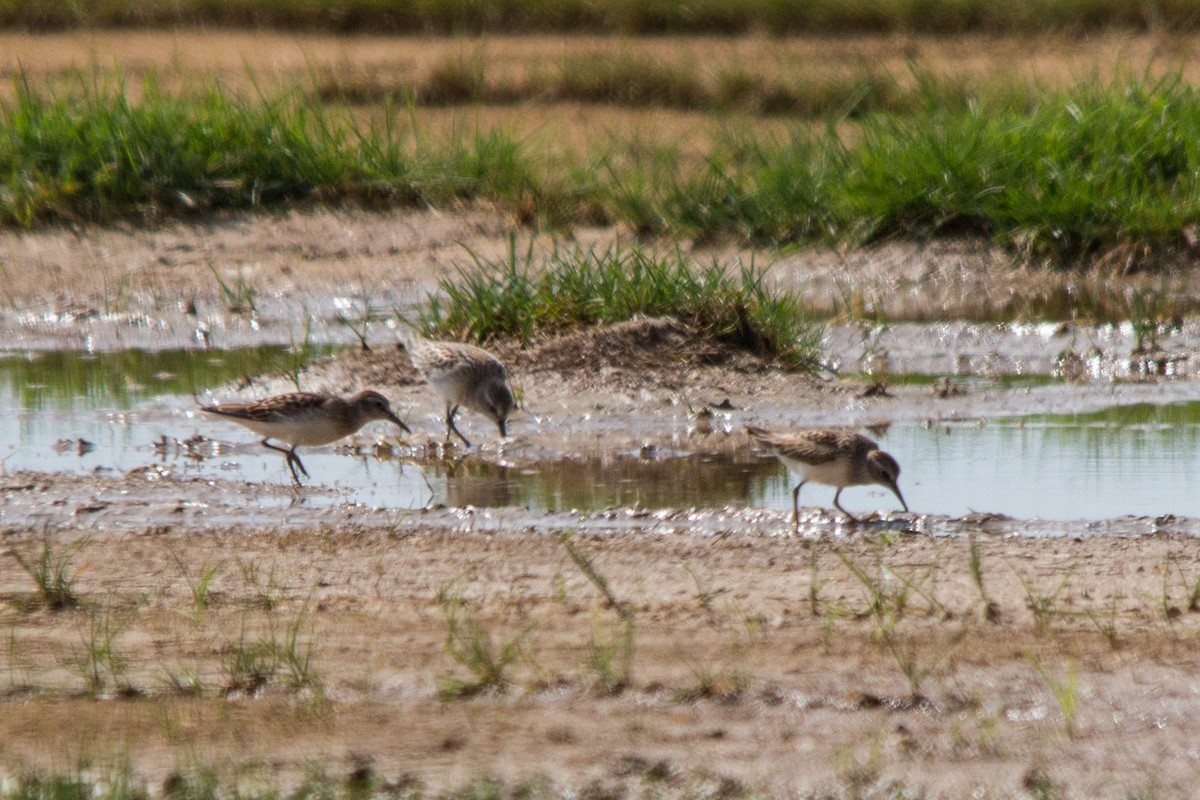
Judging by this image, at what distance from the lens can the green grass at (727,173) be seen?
13.0 m

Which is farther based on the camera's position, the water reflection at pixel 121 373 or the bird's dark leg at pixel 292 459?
the water reflection at pixel 121 373

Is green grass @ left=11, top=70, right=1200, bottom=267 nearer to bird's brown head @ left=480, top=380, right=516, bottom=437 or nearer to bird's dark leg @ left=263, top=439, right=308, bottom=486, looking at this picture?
bird's brown head @ left=480, top=380, right=516, bottom=437

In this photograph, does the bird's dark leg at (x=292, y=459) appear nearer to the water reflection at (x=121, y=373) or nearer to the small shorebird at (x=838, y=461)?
the water reflection at (x=121, y=373)

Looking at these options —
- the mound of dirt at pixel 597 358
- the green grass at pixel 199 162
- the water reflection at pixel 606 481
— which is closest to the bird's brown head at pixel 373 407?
the water reflection at pixel 606 481

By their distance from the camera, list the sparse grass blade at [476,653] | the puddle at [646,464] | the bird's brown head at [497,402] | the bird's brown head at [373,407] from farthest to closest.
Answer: the bird's brown head at [497,402] < the bird's brown head at [373,407] < the puddle at [646,464] < the sparse grass blade at [476,653]

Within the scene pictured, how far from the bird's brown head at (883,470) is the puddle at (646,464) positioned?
0.55 ft

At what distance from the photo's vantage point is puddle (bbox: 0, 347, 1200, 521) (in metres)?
8.03

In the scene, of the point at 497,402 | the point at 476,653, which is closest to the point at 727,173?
the point at 497,402

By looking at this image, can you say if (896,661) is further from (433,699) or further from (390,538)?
(390,538)

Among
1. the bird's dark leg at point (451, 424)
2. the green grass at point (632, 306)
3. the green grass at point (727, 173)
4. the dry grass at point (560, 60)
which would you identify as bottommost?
the bird's dark leg at point (451, 424)

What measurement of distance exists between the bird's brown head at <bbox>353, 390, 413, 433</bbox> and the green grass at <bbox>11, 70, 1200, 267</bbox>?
4.89 metres

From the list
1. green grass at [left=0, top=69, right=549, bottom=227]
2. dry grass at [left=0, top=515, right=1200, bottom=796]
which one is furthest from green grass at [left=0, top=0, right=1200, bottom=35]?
dry grass at [left=0, top=515, right=1200, bottom=796]

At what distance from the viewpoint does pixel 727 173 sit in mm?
14859

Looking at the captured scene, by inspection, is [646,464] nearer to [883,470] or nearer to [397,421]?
[397,421]
